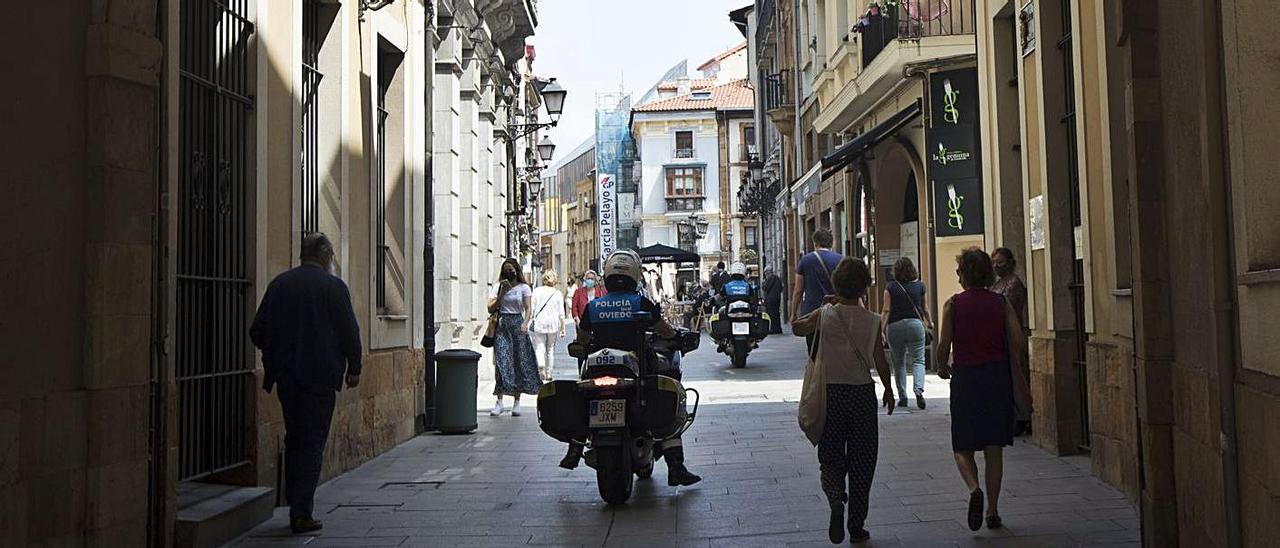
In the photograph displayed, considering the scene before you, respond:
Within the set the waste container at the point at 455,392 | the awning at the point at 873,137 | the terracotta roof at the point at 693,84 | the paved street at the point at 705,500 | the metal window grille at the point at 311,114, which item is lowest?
Answer: the paved street at the point at 705,500

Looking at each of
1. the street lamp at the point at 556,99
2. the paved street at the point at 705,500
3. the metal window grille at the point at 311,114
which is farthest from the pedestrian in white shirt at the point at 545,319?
the street lamp at the point at 556,99

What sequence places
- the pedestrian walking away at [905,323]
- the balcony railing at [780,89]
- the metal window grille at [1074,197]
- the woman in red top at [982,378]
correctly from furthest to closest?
the balcony railing at [780,89]
the pedestrian walking away at [905,323]
the metal window grille at [1074,197]
the woman in red top at [982,378]

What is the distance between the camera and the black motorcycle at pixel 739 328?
23344 millimetres

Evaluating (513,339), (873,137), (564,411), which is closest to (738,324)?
(873,137)

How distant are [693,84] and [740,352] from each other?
207 feet

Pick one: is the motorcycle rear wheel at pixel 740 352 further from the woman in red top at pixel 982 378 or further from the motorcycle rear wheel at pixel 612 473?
the woman in red top at pixel 982 378

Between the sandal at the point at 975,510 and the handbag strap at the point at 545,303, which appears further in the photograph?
the handbag strap at the point at 545,303

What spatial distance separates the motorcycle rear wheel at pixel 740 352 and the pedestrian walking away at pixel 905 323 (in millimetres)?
8390

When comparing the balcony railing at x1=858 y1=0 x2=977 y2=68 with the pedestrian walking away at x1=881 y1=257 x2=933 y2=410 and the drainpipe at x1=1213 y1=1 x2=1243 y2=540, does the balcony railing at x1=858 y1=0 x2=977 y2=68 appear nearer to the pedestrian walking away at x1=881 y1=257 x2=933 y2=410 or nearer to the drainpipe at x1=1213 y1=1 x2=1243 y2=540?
the pedestrian walking away at x1=881 y1=257 x2=933 y2=410

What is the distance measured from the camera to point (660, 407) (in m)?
9.29

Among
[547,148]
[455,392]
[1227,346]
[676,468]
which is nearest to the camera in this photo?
[1227,346]

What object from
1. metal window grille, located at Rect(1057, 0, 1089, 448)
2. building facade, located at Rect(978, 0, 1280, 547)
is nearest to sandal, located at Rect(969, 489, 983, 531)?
building facade, located at Rect(978, 0, 1280, 547)

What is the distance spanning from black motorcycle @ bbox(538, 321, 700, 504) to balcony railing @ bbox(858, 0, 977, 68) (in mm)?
10937

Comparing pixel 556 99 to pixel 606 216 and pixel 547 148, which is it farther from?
pixel 606 216
